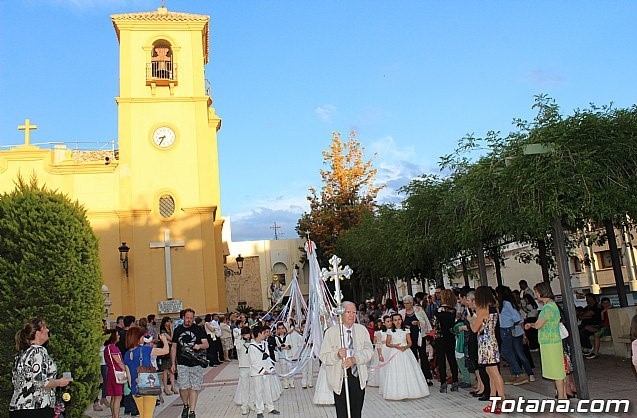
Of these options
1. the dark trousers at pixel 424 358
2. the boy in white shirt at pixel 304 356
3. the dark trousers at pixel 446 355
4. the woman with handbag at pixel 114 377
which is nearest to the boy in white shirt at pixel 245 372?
the woman with handbag at pixel 114 377

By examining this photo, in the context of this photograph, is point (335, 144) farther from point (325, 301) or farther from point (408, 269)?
→ point (325, 301)

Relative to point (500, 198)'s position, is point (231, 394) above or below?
below

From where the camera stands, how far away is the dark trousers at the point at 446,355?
1227cm

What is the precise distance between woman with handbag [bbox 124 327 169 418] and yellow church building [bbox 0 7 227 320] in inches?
649

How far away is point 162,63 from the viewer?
29.1 m

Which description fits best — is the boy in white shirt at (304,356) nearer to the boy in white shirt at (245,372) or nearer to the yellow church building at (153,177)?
the boy in white shirt at (245,372)

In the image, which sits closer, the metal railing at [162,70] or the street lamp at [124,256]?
the street lamp at [124,256]

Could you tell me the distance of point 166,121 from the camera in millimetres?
28391

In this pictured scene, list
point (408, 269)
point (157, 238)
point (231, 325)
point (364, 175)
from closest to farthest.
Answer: point (408, 269), point (231, 325), point (157, 238), point (364, 175)

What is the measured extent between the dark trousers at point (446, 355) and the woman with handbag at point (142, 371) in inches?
221

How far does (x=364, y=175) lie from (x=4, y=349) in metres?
30.4

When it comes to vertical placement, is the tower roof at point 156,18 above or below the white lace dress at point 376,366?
above

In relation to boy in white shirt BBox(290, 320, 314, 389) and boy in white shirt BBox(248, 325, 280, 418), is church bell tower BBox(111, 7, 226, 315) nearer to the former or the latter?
boy in white shirt BBox(290, 320, 314, 389)

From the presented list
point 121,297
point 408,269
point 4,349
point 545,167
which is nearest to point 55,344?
point 4,349
